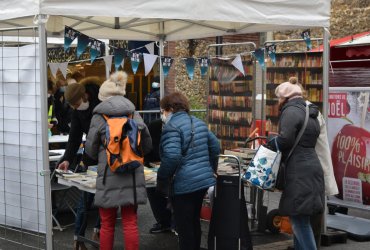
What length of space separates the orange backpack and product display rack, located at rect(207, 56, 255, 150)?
3262 mm

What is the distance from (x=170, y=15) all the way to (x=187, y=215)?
1780 mm

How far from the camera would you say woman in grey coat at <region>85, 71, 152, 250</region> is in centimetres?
532

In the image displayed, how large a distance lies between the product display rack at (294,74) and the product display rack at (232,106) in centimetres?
24

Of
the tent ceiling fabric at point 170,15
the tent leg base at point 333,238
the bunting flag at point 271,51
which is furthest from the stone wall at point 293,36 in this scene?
the tent leg base at point 333,238

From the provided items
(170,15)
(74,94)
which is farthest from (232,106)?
(170,15)

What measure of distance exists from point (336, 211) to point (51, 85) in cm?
545

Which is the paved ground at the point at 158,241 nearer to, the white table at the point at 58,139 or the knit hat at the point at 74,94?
the white table at the point at 58,139

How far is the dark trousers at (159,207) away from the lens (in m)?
7.20

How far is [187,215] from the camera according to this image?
5.60m

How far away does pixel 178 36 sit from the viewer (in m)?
8.62

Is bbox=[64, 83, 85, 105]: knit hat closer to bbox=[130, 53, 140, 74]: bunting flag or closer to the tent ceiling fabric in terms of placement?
the tent ceiling fabric

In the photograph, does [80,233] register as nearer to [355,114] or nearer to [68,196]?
[68,196]

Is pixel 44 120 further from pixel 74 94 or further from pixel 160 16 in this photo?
pixel 160 16

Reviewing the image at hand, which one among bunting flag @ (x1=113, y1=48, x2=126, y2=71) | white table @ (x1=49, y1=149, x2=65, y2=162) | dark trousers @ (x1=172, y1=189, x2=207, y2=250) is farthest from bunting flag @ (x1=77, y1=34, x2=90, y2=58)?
white table @ (x1=49, y1=149, x2=65, y2=162)
